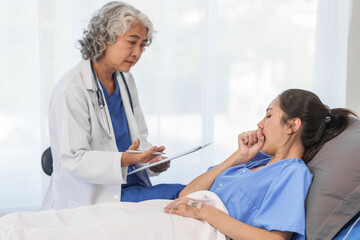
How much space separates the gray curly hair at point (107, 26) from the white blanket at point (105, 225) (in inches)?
29.7

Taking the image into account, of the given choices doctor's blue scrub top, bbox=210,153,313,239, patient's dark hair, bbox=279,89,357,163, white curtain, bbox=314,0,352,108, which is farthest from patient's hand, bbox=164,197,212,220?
white curtain, bbox=314,0,352,108

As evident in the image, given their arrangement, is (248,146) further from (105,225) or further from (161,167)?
(105,225)

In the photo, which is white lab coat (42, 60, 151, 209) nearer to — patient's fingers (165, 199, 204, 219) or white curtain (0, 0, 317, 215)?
patient's fingers (165, 199, 204, 219)

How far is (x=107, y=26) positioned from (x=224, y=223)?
101 centimetres

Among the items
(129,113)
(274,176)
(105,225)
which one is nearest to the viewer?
(105,225)

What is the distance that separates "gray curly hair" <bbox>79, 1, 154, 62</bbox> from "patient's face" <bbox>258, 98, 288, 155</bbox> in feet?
2.39

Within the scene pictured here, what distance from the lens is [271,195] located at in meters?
1.32

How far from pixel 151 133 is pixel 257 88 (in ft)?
2.99

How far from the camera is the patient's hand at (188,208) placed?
4.54 ft

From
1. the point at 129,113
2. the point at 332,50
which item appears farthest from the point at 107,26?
the point at 332,50

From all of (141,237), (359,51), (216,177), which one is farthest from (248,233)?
(359,51)

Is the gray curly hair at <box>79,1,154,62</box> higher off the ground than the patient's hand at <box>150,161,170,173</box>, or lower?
higher

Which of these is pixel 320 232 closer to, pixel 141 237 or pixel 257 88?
pixel 141 237

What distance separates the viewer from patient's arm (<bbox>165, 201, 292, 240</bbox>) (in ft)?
4.14
